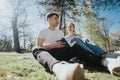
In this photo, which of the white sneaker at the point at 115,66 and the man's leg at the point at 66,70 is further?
the white sneaker at the point at 115,66

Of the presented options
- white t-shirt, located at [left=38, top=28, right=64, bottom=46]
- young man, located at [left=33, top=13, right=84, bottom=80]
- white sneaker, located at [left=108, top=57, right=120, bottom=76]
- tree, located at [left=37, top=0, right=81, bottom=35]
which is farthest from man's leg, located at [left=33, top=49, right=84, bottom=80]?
tree, located at [left=37, top=0, right=81, bottom=35]

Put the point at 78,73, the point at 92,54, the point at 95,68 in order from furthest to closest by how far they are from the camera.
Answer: the point at 95,68 < the point at 92,54 < the point at 78,73

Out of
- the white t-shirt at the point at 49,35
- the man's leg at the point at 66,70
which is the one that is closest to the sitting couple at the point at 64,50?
the white t-shirt at the point at 49,35

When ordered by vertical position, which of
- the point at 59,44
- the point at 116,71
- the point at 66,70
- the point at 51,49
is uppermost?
the point at 66,70

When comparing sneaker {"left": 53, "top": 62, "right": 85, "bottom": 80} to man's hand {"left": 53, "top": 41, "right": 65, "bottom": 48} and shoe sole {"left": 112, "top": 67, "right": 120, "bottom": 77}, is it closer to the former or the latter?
shoe sole {"left": 112, "top": 67, "right": 120, "bottom": 77}

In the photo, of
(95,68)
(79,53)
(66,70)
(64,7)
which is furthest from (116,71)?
(64,7)

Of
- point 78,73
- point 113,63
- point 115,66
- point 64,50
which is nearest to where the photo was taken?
point 78,73

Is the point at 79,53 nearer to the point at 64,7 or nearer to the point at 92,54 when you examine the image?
the point at 92,54

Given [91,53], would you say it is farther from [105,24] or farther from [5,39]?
[5,39]

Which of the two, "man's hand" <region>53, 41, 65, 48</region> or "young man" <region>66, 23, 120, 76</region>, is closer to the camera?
"young man" <region>66, 23, 120, 76</region>

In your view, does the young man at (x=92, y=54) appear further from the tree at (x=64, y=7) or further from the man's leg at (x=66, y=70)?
the tree at (x=64, y=7)

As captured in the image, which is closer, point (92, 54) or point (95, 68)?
point (92, 54)

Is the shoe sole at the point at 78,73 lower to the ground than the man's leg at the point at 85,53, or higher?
higher

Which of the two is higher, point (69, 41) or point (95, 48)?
point (69, 41)
